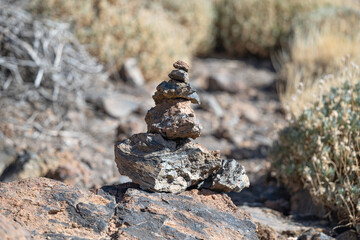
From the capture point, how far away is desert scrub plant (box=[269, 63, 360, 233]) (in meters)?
3.53

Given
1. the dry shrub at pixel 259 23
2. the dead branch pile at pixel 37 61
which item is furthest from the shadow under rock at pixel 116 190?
the dry shrub at pixel 259 23

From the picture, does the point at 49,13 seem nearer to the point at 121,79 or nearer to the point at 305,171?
the point at 121,79

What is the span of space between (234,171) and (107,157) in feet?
9.87

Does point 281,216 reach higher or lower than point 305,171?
lower

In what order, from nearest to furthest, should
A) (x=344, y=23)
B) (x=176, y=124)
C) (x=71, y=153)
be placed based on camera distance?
(x=176, y=124) → (x=71, y=153) → (x=344, y=23)

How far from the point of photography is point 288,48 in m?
9.88

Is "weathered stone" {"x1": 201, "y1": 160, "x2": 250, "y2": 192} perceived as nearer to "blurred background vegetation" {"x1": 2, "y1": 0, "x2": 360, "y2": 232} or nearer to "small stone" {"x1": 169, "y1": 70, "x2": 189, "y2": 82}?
"small stone" {"x1": 169, "y1": 70, "x2": 189, "y2": 82}

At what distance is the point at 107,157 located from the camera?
5.60 meters

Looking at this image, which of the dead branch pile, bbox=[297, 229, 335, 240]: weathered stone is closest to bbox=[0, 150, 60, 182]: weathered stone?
the dead branch pile

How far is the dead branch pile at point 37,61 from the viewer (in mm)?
6051

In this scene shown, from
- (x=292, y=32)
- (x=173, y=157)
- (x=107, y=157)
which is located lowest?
(x=173, y=157)

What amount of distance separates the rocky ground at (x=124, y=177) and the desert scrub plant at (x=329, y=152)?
20cm

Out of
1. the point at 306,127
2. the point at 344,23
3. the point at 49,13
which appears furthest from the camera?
the point at 344,23

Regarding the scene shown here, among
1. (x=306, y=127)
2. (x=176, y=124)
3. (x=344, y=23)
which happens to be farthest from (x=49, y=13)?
(x=344, y=23)
